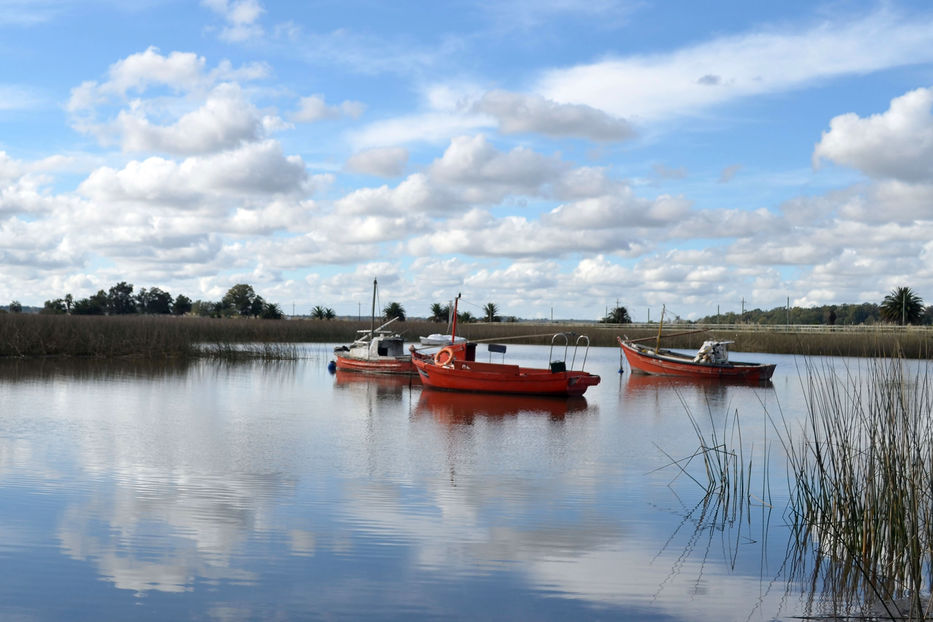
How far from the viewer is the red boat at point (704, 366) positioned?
138 feet

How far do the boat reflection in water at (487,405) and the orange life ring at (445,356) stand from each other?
1196 mm

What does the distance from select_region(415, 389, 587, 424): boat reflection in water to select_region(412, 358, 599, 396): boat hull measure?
1.15 feet

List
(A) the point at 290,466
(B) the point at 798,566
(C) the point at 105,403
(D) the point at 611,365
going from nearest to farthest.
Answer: (B) the point at 798,566, (A) the point at 290,466, (C) the point at 105,403, (D) the point at 611,365

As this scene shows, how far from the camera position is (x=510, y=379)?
30.4 meters

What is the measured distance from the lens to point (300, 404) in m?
26.8

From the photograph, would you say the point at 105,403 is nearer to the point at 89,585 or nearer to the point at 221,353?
the point at 89,585

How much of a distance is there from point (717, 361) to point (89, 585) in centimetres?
3835

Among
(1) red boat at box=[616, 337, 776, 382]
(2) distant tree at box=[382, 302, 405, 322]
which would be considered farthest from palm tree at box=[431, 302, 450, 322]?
(1) red boat at box=[616, 337, 776, 382]

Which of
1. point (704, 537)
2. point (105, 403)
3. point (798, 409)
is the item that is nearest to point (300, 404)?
point (105, 403)

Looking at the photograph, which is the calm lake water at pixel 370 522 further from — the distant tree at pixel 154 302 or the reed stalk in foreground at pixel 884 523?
the distant tree at pixel 154 302

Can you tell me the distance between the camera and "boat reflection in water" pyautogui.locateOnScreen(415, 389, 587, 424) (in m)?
25.3

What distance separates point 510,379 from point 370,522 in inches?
774

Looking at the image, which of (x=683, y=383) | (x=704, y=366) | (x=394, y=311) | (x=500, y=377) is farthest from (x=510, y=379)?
(x=394, y=311)

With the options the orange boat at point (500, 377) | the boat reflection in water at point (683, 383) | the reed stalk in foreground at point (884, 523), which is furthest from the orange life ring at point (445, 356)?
the reed stalk in foreground at point (884, 523)
